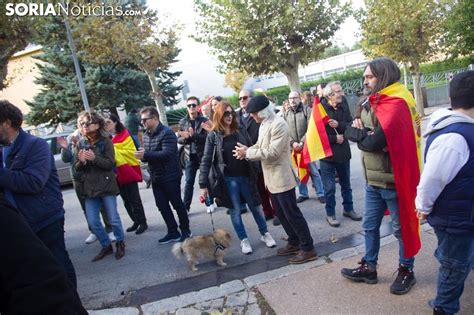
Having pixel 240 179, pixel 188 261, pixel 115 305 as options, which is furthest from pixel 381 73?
pixel 115 305

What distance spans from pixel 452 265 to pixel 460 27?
1494 centimetres

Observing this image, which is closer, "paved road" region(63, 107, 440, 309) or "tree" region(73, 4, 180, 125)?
"paved road" region(63, 107, 440, 309)

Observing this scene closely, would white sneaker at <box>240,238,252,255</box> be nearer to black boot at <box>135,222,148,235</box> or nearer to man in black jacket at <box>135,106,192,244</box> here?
man in black jacket at <box>135,106,192,244</box>

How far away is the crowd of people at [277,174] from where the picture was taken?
2312 mm

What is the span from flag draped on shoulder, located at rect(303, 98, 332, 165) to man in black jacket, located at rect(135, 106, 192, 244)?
1783 mm

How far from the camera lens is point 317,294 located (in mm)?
3260

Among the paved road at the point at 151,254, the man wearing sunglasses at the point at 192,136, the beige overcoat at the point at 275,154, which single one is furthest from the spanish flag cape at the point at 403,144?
the man wearing sunglasses at the point at 192,136

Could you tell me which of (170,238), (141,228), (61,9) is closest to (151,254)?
(170,238)

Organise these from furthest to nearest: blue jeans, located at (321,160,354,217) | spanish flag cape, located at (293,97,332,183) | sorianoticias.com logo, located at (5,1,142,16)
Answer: sorianoticias.com logo, located at (5,1,142,16) → blue jeans, located at (321,160,354,217) → spanish flag cape, located at (293,97,332,183)

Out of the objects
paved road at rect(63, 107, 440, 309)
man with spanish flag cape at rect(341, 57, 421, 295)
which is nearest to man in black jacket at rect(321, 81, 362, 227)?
paved road at rect(63, 107, 440, 309)

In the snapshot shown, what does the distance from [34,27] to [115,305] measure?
7.89 meters

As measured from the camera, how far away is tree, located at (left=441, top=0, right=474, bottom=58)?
45.2ft

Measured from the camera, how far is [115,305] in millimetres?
3697

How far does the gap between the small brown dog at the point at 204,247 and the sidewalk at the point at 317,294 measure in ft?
1.70
